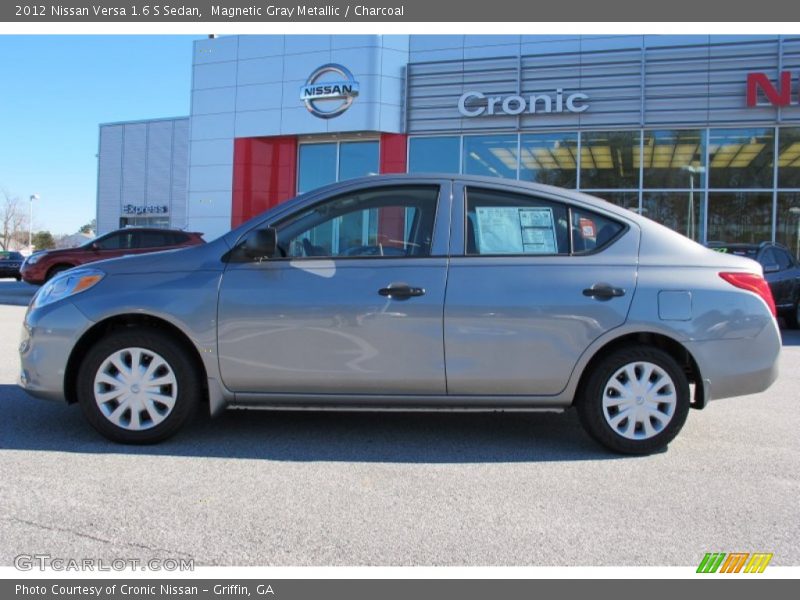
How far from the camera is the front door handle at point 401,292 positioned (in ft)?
13.3

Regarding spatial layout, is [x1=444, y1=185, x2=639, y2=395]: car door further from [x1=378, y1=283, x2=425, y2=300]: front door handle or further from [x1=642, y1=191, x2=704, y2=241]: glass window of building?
Result: [x1=642, y1=191, x2=704, y2=241]: glass window of building

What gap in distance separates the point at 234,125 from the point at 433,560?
730 inches

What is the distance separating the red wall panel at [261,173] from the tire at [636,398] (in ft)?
53.0

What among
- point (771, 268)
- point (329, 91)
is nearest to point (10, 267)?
point (329, 91)

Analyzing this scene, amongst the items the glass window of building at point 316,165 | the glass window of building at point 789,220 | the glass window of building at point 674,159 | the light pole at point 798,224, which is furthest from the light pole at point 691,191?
the glass window of building at point 316,165

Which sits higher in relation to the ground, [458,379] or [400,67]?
[400,67]

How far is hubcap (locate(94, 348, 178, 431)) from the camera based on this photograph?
13.5ft

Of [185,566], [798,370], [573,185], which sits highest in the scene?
[573,185]

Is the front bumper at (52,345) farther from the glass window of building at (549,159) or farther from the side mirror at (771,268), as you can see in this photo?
the glass window of building at (549,159)

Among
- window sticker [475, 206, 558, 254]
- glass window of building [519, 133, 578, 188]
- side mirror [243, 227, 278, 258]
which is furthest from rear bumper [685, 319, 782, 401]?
glass window of building [519, 133, 578, 188]

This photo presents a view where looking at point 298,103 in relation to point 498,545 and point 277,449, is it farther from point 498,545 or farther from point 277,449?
point 498,545

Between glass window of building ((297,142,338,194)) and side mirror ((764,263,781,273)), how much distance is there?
11296 mm

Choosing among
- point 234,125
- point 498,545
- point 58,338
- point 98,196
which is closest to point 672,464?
point 498,545

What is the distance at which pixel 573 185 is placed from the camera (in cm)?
1712
